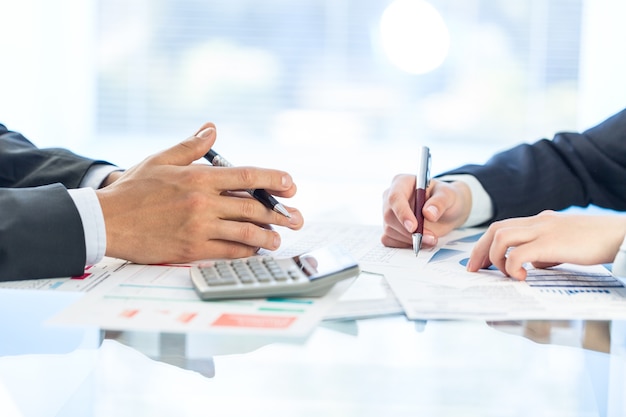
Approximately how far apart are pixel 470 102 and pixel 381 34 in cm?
65

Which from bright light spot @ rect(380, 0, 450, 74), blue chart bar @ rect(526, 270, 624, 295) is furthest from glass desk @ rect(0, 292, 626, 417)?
bright light spot @ rect(380, 0, 450, 74)

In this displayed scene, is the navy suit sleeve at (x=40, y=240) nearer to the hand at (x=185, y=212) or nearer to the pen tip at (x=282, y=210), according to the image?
the hand at (x=185, y=212)

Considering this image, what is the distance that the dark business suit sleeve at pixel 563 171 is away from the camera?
1222mm

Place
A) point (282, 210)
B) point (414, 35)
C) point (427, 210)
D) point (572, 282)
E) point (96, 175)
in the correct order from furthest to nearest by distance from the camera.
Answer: point (414, 35)
point (96, 175)
point (427, 210)
point (282, 210)
point (572, 282)

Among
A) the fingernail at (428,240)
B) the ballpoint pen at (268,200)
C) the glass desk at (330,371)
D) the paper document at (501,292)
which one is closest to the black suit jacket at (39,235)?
the glass desk at (330,371)

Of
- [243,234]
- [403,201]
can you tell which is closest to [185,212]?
[243,234]

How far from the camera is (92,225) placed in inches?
32.2

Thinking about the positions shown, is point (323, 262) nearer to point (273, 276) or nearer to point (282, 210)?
point (273, 276)

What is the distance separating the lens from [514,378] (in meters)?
0.59

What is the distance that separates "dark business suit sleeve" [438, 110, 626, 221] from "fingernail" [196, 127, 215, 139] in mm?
454

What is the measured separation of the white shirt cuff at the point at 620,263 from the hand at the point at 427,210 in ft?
0.84

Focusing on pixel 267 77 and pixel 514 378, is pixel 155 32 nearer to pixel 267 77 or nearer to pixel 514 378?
pixel 267 77

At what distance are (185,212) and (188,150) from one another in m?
0.11

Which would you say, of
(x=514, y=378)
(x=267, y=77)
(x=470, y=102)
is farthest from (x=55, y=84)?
(x=514, y=378)
